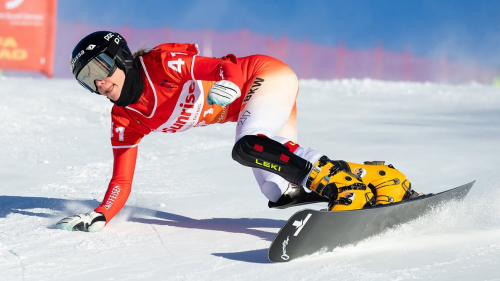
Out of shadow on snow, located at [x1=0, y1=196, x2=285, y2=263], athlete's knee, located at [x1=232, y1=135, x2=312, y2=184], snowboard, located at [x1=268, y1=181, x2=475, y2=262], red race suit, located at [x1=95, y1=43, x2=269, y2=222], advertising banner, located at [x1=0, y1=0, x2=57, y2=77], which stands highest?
advertising banner, located at [x1=0, y1=0, x2=57, y2=77]

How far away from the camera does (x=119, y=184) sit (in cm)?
427

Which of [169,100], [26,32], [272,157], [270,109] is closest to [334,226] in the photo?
[272,157]

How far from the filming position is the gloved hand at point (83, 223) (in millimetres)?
4043

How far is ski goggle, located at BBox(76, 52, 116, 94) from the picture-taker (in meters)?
3.66

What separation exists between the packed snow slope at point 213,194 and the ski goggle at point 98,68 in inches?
37.5

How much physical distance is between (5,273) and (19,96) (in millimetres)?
7678

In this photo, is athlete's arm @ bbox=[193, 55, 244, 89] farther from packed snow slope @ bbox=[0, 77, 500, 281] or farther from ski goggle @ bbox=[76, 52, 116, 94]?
packed snow slope @ bbox=[0, 77, 500, 281]

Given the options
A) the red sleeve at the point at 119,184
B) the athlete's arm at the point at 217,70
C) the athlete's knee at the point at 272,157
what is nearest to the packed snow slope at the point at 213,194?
the red sleeve at the point at 119,184

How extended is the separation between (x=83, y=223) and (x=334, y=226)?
1631 mm

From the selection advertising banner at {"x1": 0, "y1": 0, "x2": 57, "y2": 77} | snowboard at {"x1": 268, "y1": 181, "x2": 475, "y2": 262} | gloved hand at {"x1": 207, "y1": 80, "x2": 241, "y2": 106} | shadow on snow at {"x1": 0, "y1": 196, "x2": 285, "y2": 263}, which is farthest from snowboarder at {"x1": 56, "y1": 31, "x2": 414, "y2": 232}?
advertising banner at {"x1": 0, "y1": 0, "x2": 57, "y2": 77}

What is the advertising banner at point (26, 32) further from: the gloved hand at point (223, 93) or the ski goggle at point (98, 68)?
the gloved hand at point (223, 93)

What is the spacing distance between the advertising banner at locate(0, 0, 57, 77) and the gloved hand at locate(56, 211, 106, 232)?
33.4 feet

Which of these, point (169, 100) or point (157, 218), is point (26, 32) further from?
point (169, 100)

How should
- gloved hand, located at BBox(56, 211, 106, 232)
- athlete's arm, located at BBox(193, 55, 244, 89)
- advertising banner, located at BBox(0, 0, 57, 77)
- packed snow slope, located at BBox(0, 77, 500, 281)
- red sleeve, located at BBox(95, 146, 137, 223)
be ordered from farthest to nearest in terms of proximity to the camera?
advertising banner, located at BBox(0, 0, 57, 77) < red sleeve, located at BBox(95, 146, 137, 223) < gloved hand, located at BBox(56, 211, 106, 232) < athlete's arm, located at BBox(193, 55, 244, 89) < packed snow slope, located at BBox(0, 77, 500, 281)
